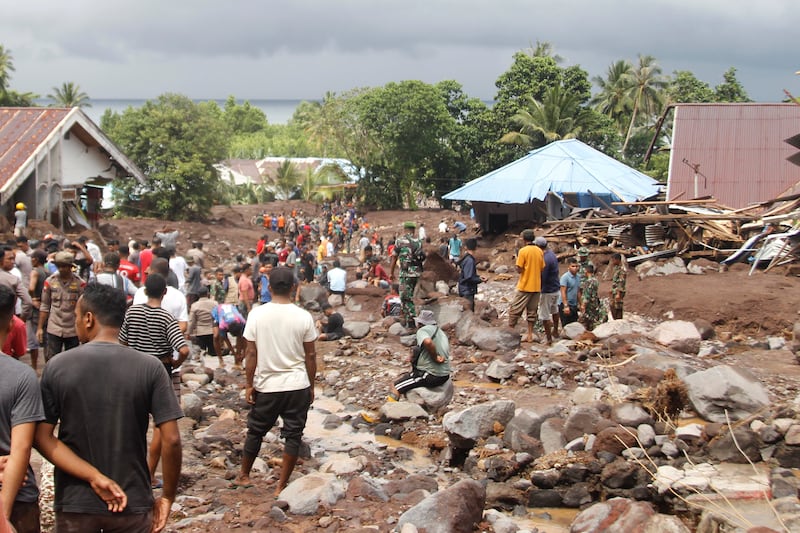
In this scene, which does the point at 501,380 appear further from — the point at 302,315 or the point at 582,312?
the point at 302,315

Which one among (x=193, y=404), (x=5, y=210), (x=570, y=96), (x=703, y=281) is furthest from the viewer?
(x=570, y=96)

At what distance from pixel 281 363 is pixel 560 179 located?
21.3m

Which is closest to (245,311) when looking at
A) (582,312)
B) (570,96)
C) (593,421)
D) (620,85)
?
(582,312)

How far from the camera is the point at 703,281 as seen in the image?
55.2 feet

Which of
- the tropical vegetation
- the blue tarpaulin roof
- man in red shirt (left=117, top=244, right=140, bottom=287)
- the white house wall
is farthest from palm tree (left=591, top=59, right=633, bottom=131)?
man in red shirt (left=117, top=244, right=140, bottom=287)

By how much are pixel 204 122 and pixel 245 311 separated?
25488 millimetres

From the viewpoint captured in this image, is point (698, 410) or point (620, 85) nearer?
point (698, 410)

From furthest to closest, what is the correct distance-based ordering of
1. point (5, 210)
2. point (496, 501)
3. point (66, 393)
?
point (5, 210) < point (496, 501) < point (66, 393)

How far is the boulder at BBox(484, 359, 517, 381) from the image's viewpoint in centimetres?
1063

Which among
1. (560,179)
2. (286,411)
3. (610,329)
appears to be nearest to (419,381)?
(286,411)

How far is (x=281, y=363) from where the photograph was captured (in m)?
5.93

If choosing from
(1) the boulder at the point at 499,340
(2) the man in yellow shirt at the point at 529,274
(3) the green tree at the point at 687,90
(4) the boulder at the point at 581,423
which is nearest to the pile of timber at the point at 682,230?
(2) the man in yellow shirt at the point at 529,274

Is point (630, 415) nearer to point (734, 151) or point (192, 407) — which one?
point (192, 407)

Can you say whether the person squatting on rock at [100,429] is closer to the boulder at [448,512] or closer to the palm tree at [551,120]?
the boulder at [448,512]
